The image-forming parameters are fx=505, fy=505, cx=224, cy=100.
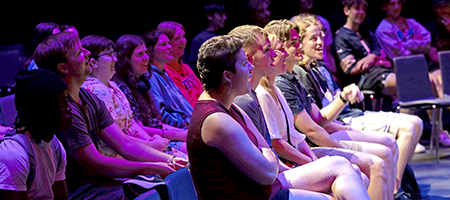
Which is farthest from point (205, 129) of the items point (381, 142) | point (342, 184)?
point (381, 142)

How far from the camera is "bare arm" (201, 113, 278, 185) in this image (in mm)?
1729

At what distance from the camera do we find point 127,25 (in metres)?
5.29

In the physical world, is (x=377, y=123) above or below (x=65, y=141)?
below

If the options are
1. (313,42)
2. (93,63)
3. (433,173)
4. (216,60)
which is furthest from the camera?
(433,173)

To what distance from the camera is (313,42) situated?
3.71m

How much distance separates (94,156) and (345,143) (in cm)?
179

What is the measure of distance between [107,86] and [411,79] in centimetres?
338

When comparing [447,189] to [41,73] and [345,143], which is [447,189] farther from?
[41,73]

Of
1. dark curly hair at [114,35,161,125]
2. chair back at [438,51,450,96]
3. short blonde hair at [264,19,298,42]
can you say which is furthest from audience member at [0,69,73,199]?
chair back at [438,51,450,96]

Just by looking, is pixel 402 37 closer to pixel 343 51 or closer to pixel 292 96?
pixel 343 51

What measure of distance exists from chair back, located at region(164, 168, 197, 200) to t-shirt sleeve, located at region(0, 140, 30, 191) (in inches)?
18.7

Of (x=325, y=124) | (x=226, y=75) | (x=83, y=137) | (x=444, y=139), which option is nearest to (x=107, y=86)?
→ (x=83, y=137)

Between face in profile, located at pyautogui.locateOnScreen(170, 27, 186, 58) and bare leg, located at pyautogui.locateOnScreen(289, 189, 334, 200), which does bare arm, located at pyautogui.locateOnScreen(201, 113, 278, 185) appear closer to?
bare leg, located at pyautogui.locateOnScreen(289, 189, 334, 200)

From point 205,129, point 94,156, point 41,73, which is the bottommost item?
point 94,156
